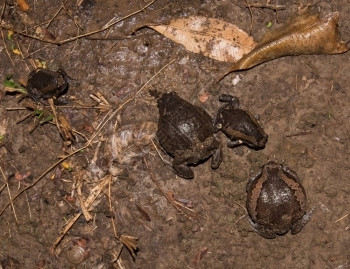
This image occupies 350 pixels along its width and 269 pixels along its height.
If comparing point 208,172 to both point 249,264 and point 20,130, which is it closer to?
point 249,264

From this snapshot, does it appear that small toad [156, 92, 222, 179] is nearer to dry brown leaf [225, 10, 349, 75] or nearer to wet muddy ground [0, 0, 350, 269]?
wet muddy ground [0, 0, 350, 269]

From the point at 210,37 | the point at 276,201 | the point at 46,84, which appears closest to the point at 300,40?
the point at 210,37

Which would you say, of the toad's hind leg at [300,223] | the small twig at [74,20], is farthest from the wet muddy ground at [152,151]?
the toad's hind leg at [300,223]

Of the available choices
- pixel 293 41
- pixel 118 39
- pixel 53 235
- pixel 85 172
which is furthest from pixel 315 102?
pixel 53 235

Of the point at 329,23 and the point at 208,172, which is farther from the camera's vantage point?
the point at 208,172

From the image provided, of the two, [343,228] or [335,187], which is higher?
[335,187]

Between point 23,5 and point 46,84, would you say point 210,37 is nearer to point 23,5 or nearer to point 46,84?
point 46,84

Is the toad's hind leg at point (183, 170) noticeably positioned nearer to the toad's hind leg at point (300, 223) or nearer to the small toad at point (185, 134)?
the small toad at point (185, 134)

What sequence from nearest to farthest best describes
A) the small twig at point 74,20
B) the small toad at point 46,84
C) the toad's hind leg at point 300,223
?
the toad's hind leg at point 300,223 < the small toad at point 46,84 < the small twig at point 74,20
